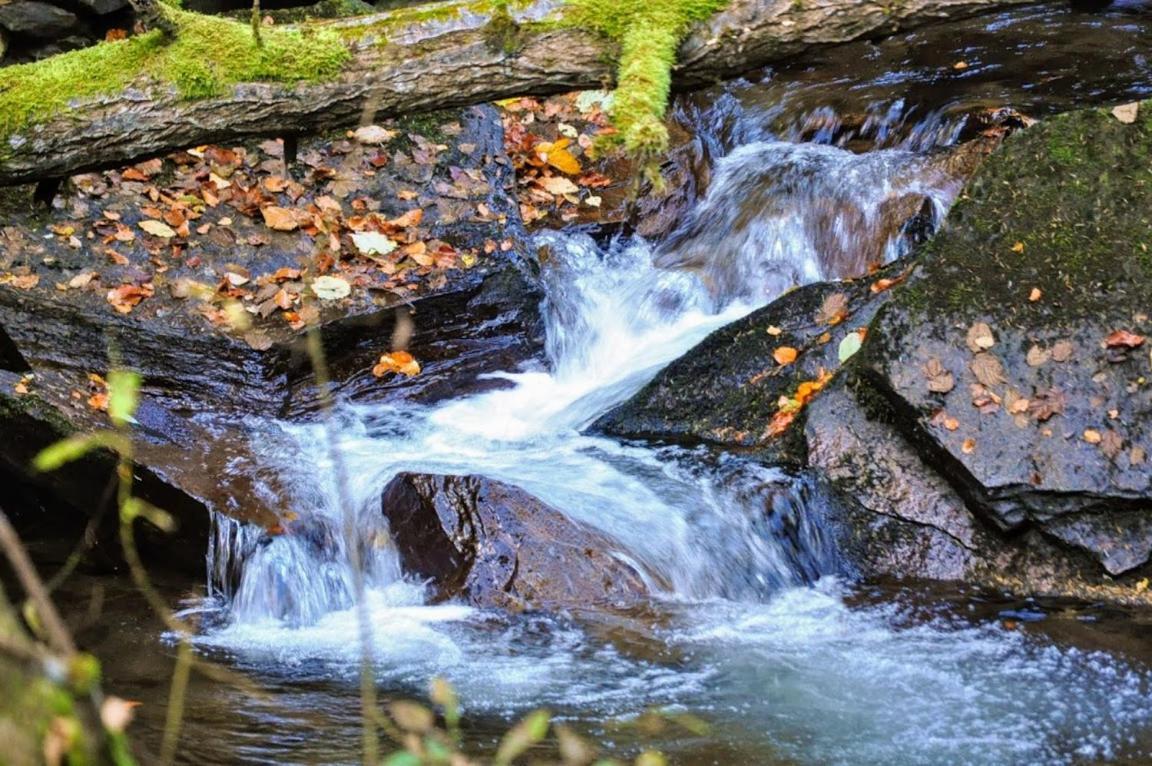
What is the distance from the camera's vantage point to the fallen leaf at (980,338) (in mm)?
4852

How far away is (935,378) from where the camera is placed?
484 cm

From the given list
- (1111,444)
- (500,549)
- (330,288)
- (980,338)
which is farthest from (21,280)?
(1111,444)

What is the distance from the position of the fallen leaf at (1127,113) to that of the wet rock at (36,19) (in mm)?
7195

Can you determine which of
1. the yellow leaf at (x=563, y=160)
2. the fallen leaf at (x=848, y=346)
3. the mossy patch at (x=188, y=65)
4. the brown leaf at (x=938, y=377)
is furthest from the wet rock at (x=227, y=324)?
the brown leaf at (x=938, y=377)

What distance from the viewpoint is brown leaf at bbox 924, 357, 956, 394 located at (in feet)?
15.8

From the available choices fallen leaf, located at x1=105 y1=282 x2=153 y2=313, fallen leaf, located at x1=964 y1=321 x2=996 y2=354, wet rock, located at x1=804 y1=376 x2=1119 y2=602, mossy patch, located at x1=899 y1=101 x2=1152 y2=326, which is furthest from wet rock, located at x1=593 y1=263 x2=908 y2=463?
fallen leaf, located at x1=105 y1=282 x2=153 y2=313

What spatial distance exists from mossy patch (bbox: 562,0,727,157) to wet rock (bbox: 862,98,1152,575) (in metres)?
1.65

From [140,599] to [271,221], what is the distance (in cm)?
293

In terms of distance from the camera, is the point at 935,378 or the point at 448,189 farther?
the point at 448,189

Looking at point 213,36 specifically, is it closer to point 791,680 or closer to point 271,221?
point 271,221

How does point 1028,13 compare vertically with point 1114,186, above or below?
above

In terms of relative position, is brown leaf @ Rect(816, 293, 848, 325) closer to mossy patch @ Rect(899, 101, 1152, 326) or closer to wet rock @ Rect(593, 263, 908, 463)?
wet rock @ Rect(593, 263, 908, 463)

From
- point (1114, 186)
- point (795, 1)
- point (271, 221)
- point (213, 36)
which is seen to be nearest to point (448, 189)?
point (271, 221)

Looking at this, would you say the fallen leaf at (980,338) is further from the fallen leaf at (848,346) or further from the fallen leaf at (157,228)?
the fallen leaf at (157,228)
